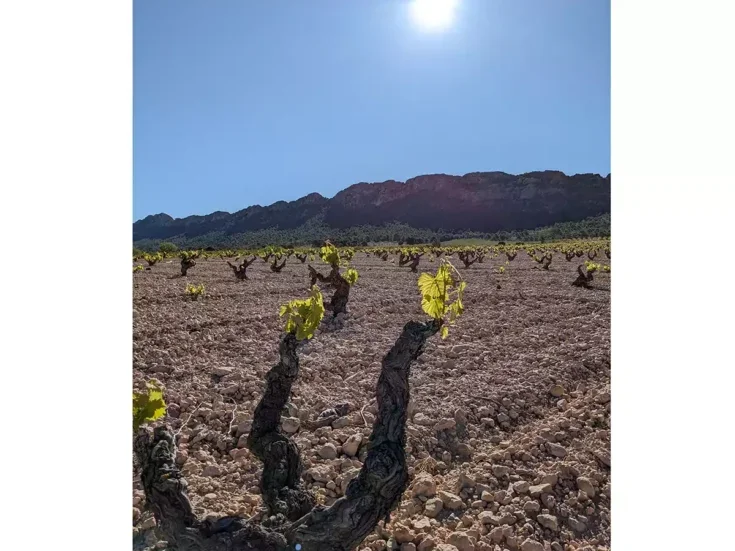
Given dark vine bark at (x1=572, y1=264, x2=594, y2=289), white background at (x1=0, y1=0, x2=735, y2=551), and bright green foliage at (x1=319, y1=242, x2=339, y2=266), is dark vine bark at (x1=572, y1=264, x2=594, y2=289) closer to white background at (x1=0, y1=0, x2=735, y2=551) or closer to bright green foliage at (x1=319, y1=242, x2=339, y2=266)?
bright green foliage at (x1=319, y1=242, x2=339, y2=266)

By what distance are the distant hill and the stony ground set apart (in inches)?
29.2

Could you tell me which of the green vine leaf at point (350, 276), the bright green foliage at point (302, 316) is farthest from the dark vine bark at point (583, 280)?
the bright green foliage at point (302, 316)

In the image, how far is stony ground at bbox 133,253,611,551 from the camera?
1.31 metres

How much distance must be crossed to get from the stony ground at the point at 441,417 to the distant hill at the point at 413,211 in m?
0.74

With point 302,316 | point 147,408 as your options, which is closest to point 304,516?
point 147,408

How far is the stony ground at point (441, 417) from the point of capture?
4.31 feet

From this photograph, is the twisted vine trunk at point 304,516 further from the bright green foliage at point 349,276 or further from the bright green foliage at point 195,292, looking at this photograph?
the bright green foliage at point 195,292

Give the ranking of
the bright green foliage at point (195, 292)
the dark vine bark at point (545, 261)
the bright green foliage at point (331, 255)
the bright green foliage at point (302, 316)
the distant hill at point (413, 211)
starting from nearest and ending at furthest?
the bright green foliage at point (302, 316) < the distant hill at point (413, 211) < the bright green foliage at point (331, 255) < the bright green foliage at point (195, 292) < the dark vine bark at point (545, 261)
